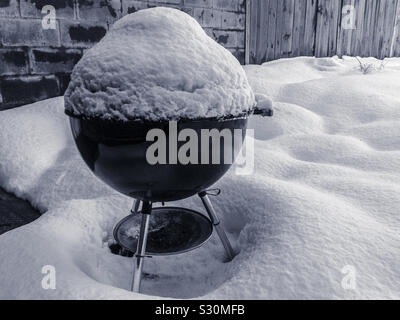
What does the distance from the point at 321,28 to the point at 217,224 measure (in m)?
4.96

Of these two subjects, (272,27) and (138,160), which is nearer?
(138,160)

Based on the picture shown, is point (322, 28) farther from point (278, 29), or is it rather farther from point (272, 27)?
point (272, 27)

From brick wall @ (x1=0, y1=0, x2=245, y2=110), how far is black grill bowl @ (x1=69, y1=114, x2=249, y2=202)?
187 centimetres

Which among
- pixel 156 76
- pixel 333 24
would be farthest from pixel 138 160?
pixel 333 24

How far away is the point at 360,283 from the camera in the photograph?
1107mm

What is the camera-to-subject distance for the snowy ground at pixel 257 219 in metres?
1.16

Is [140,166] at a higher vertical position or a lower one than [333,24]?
lower

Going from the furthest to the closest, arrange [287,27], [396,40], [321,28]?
[396,40], [321,28], [287,27]

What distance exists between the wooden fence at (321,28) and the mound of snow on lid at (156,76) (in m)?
3.43

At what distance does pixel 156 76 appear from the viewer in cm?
108

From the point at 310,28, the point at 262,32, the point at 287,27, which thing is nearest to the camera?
→ the point at 262,32

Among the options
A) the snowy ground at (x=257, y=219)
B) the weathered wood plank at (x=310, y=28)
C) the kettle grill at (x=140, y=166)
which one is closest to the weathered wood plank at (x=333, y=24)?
the weathered wood plank at (x=310, y=28)

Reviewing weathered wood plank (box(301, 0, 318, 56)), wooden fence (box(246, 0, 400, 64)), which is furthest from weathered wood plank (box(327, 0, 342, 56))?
weathered wood plank (box(301, 0, 318, 56))

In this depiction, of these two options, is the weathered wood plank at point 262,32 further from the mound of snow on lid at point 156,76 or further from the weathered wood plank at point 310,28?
the mound of snow on lid at point 156,76
